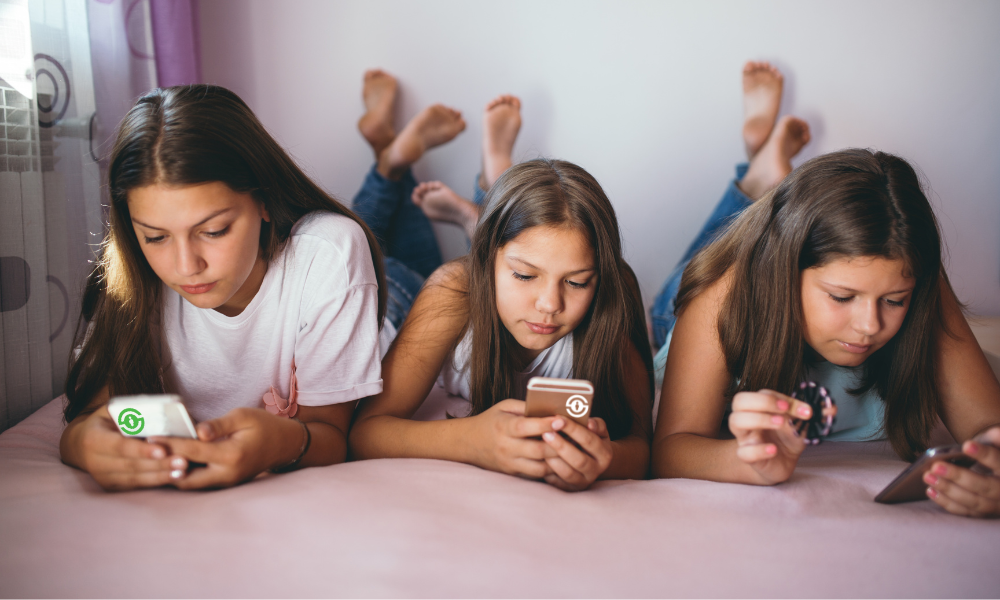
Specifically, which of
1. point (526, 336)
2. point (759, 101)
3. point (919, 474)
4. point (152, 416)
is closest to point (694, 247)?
point (759, 101)

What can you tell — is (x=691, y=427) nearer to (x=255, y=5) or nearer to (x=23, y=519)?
(x=23, y=519)

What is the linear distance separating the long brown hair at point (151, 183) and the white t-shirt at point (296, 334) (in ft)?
0.12

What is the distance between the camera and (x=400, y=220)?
6.23ft

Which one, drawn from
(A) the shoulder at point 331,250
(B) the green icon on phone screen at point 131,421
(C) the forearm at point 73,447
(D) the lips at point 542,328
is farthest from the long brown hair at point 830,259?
(C) the forearm at point 73,447

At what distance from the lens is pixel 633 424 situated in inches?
41.5

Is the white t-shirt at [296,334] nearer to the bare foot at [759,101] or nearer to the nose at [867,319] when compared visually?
the nose at [867,319]

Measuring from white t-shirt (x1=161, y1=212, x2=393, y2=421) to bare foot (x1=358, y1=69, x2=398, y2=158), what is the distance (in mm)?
886

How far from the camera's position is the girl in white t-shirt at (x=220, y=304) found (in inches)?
31.0

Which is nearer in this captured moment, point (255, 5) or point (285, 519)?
point (285, 519)

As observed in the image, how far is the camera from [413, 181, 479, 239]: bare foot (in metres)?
1.76

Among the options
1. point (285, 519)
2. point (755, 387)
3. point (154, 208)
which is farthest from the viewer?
point (755, 387)

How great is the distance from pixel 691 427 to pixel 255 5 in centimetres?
176

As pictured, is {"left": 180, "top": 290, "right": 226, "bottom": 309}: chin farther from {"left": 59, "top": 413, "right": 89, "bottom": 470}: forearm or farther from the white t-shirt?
{"left": 59, "top": 413, "right": 89, "bottom": 470}: forearm

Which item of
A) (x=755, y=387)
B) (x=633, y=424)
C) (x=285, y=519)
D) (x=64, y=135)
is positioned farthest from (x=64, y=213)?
(x=755, y=387)
